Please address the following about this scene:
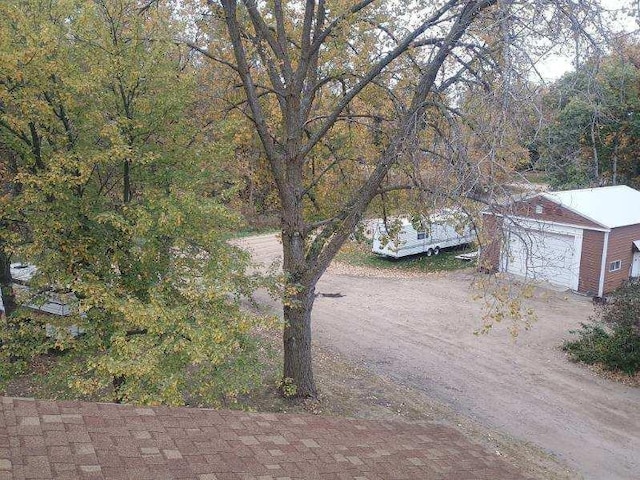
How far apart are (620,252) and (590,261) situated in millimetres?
1366

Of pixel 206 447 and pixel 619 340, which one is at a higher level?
pixel 206 447

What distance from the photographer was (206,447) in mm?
4289

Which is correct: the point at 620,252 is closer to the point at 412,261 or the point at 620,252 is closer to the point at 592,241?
the point at 592,241

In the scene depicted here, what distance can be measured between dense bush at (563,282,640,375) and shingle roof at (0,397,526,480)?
1051 centimetres

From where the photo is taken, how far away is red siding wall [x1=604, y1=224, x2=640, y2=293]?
20969 millimetres

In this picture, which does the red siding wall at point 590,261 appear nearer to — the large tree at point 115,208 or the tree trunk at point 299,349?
the tree trunk at point 299,349

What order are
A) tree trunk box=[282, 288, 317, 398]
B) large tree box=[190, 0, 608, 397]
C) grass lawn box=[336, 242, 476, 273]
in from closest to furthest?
large tree box=[190, 0, 608, 397] < tree trunk box=[282, 288, 317, 398] < grass lawn box=[336, 242, 476, 273]

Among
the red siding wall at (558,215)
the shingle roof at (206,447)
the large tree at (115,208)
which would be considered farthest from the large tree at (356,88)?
the red siding wall at (558,215)

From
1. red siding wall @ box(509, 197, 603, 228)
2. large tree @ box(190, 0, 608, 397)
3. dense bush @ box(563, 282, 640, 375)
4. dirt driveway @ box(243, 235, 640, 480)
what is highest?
large tree @ box(190, 0, 608, 397)

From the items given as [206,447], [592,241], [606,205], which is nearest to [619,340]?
[592,241]

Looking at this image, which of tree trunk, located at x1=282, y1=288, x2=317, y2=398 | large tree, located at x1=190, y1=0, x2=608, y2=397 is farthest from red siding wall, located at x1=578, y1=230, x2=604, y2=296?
tree trunk, located at x1=282, y1=288, x2=317, y2=398

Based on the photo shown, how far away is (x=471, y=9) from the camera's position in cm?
776

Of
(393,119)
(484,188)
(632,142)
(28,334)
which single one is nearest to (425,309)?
(393,119)

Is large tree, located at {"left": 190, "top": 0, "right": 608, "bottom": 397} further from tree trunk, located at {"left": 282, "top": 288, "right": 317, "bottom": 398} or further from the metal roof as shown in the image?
the metal roof
